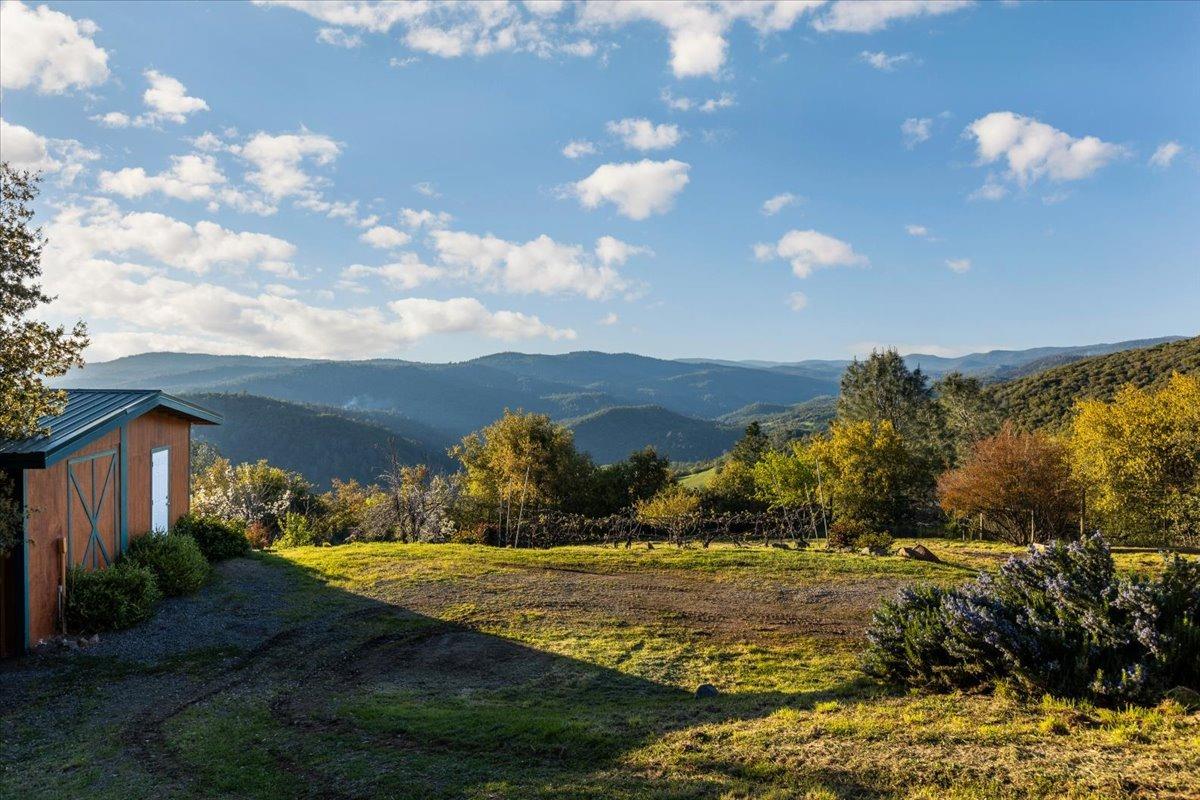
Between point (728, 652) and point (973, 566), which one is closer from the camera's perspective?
point (728, 652)

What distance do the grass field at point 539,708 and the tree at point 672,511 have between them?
8.05m

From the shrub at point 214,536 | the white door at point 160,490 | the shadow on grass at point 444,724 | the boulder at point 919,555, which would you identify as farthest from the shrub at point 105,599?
the boulder at point 919,555

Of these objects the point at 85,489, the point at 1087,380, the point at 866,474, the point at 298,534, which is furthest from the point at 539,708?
the point at 1087,380

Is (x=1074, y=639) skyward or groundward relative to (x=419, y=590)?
skyward

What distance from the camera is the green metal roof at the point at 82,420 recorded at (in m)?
11.0

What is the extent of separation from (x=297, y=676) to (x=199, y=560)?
7.12 metres

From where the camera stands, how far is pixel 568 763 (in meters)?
6.51

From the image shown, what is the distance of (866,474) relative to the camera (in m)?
32.5

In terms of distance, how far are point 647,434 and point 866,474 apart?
15540 cm

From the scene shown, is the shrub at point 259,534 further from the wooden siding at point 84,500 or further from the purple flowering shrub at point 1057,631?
the purple flowering shrub at point 1057,631

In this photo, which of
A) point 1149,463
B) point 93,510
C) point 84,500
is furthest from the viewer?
point 1149,463

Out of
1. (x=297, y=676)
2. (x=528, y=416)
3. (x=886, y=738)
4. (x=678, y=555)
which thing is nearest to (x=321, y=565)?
(x=297, y=676)

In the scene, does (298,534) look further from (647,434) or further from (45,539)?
(647,434)

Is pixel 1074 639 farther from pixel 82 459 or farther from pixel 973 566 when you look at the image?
pixel 82 459
